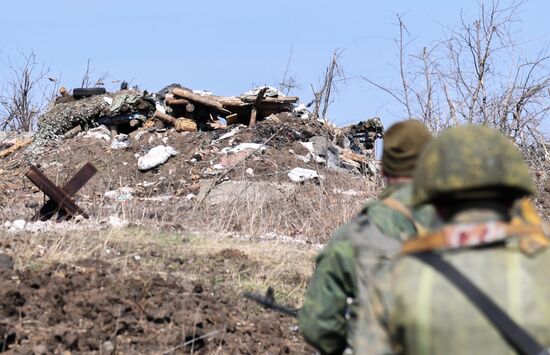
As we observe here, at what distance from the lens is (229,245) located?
10.1m

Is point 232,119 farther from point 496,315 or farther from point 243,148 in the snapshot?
point 496,315

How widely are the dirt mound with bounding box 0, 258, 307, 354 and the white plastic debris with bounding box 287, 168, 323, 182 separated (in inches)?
410

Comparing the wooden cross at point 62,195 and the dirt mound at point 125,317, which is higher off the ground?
the wooden cross at point 62,195

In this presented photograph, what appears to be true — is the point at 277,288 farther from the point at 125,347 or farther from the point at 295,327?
the point at 125,347

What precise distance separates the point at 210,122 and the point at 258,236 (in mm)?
12075

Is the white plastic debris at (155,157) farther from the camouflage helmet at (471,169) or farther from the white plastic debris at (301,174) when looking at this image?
the camouflage helmet at (471,169)

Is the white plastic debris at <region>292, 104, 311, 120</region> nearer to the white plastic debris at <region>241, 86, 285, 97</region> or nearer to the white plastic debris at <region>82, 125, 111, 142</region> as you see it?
the white plastic debris at <region>241, 86, 285, 97</region>

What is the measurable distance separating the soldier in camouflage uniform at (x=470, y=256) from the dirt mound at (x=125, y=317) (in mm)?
4663

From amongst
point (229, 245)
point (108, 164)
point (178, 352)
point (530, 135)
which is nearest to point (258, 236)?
point (229, 245)

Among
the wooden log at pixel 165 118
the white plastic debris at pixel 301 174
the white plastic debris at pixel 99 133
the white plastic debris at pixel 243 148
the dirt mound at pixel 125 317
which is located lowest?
the dirt mound at pixel 125 317

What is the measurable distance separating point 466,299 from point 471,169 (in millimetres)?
305

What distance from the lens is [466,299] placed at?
2.30 metres

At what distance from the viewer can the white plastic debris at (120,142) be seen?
2195 cm

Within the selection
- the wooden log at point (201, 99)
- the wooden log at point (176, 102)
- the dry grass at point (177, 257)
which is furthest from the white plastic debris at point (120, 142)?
the dry grass at point (177, 257)
